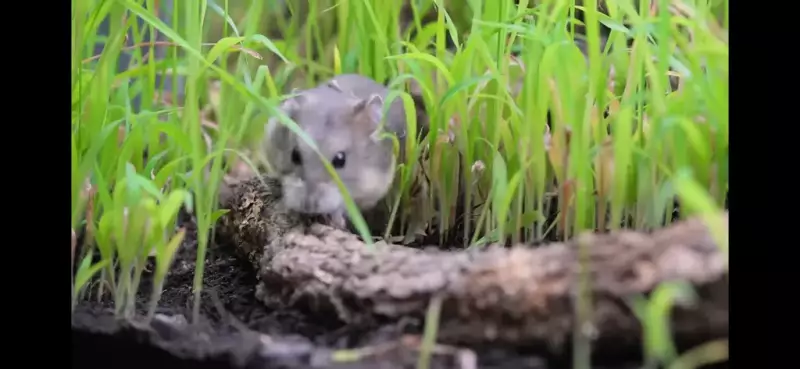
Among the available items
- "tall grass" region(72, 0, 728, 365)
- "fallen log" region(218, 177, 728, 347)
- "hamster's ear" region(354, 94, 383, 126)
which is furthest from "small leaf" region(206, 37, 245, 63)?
"fallen log" region(218, 177, 728, 347)

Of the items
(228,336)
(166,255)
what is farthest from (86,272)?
(228,336)

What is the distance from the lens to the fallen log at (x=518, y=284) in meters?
0.90

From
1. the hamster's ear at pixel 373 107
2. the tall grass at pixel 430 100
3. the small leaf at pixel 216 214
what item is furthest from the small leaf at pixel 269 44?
the small leaf at pixel 216 214

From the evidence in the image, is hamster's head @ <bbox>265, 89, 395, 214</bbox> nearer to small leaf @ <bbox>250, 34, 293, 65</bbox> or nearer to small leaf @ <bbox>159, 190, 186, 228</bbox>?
small leaf @ <bbox>250, 34, 293, 65</bbox>

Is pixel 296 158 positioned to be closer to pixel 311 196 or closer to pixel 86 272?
pixel 311 196

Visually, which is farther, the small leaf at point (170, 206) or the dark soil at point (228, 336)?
the small leaf at point (170, 206)

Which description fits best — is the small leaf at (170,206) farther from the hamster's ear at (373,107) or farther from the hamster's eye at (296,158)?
the hamster's ear at (373,107)

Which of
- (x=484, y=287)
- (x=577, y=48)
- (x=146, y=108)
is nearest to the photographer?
(x=484, y=287)

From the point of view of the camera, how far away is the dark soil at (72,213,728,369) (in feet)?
3.20

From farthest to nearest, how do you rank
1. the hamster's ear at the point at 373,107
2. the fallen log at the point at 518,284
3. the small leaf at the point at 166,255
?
1. the hamster's ear at the point at 373,107
2. the small leaf at the point at 166,255
3. the fallen log at the point at 518,284

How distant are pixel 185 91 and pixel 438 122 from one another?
16.0 inches
